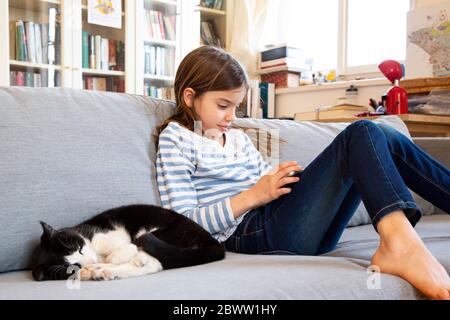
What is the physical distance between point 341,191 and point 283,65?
8.20ft

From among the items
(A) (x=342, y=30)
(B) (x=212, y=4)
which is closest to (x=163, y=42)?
(B) (x=212, y=4)

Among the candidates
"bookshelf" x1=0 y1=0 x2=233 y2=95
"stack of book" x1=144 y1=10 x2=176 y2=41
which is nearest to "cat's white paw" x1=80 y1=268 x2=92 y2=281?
"bookshelf" x1=0 y1=0 x2=233 y2=95

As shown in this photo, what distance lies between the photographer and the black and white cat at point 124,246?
36.7 inches

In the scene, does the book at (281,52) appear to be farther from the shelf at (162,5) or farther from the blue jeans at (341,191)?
the blue jeans at (341,191)

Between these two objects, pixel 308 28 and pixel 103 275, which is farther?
pixel 308 28

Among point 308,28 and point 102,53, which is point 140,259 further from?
point 308,28

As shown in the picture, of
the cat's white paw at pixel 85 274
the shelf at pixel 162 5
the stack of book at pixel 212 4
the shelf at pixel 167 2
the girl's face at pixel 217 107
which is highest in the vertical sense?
the stack of book at pixel 212 4

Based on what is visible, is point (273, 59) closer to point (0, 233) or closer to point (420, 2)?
point (420, 2)

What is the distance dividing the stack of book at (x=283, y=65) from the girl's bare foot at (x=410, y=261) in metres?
2.65

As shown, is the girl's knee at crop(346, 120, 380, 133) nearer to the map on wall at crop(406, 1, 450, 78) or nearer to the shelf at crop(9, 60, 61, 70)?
the map on wall at crop(406, 1, 450, 78)

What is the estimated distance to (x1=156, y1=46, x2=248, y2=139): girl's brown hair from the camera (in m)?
1.30

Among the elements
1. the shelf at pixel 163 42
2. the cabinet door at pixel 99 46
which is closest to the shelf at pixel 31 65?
the cabinet door at pixel 99 46

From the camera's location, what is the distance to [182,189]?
1.22 m

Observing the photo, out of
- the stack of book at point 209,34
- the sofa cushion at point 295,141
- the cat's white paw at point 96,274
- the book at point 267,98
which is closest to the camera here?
the cat's white paw at point 96,274
